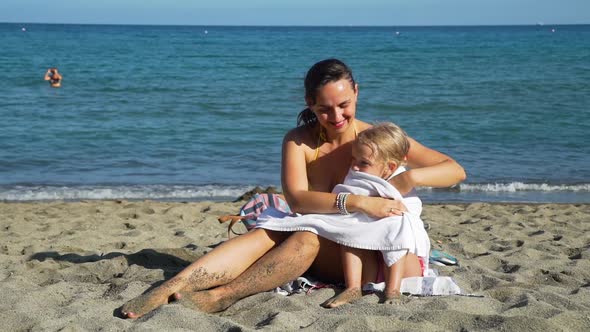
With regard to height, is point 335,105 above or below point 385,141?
above

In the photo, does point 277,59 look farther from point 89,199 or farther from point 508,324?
point 508,324

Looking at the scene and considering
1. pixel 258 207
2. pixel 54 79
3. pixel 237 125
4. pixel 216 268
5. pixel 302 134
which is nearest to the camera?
pixel 216 268

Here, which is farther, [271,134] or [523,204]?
[271,134]

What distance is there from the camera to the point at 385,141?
4.16 m

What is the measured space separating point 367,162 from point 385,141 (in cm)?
16

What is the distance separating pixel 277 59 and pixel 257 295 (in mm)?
28851

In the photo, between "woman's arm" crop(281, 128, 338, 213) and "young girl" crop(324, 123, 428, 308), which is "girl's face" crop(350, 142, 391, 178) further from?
"woman's arm" crop(281, 128, 338, 213)

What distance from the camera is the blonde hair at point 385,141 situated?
4.16m

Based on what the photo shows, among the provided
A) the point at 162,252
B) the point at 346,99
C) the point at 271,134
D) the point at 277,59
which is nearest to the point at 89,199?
the point at 162,252

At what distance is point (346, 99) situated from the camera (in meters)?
4.13

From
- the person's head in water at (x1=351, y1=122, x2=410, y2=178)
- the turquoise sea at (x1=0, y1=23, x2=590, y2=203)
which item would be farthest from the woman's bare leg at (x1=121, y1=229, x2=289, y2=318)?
the turquoise sea at (x1=0, y1=23, x2=590, y2=203)

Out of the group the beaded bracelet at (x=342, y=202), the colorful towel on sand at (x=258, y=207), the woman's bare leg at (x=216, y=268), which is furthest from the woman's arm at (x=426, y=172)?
the colorful towel on sand at (x=258, y=207)

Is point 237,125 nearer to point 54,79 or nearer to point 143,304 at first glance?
point 54,79

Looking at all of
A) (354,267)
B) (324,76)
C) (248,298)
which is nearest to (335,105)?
(324,76)
